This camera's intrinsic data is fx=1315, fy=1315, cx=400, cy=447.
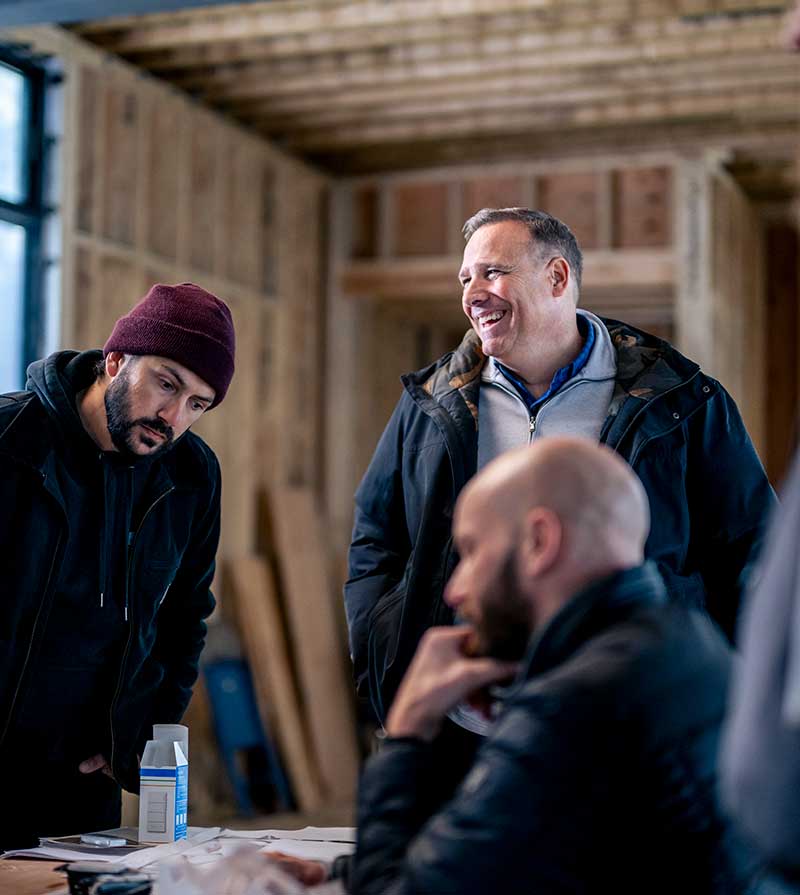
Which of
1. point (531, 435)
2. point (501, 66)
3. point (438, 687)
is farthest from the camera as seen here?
point (501, 66)

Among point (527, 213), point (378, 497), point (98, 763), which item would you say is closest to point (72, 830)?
point (98, 763)

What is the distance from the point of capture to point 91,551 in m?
3.09

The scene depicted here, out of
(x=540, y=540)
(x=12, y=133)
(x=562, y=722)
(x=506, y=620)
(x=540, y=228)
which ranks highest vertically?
(x=12, y=133)

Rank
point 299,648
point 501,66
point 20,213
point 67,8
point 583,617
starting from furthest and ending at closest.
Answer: point 299,648
point 501,66
point 20,213
point 67,8
point 583,617

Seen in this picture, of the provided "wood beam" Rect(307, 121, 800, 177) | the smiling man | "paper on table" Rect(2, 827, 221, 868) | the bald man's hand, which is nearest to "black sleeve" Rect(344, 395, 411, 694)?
the smiling man

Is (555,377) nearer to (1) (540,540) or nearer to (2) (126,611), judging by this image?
(2) (126,611)

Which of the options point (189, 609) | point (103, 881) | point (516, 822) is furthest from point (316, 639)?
point (516, 822)

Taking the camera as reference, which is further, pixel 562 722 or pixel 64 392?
pixel 64 392

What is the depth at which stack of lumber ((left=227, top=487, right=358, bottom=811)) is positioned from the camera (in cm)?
820

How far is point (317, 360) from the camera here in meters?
9.24

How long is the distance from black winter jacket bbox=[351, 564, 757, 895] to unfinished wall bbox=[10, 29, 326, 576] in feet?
17.8

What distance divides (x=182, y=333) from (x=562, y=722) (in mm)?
1709

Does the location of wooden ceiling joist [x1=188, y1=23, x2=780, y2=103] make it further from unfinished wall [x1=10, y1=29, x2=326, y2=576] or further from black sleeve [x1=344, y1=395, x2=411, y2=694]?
black sleeve [x1=344, y1=395, x2=411, y2=694]

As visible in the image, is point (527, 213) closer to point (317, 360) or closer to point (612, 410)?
point (612, 410)
